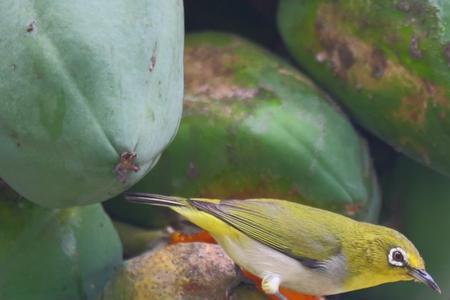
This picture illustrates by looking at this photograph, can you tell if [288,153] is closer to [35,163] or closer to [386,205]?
[386,205]

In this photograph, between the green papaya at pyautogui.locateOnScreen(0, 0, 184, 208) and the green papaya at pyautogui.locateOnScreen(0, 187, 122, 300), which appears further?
the green papaya at pyautogui.locateOnScreen(0, 187, 122, 300)

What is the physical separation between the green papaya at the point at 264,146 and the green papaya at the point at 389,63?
5 cm

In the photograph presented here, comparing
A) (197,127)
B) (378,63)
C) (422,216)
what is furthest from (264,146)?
(422,216)

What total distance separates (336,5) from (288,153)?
0.25 m

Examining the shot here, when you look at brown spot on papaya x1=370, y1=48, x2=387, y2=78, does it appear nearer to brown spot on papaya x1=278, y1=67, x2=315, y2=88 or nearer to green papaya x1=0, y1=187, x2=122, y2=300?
brown spot on papaya x1=278, y1=67, x2=315, y2=88

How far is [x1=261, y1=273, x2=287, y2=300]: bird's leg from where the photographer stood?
4.08ft

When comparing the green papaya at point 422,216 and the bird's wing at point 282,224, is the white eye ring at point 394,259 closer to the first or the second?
the bird's wing at point 282,224

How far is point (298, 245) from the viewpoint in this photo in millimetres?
1297

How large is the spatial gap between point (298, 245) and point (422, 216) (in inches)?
12.6

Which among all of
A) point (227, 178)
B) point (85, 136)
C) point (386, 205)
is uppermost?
point (85, 136)

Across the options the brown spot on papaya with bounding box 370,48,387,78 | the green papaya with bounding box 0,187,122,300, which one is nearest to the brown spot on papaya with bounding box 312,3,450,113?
the brown spot on papaya with bounding box 370,48,387,78

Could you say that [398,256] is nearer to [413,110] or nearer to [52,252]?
[413,110]

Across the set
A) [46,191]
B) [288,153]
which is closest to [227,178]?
[288,153]

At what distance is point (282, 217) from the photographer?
4.25ft
